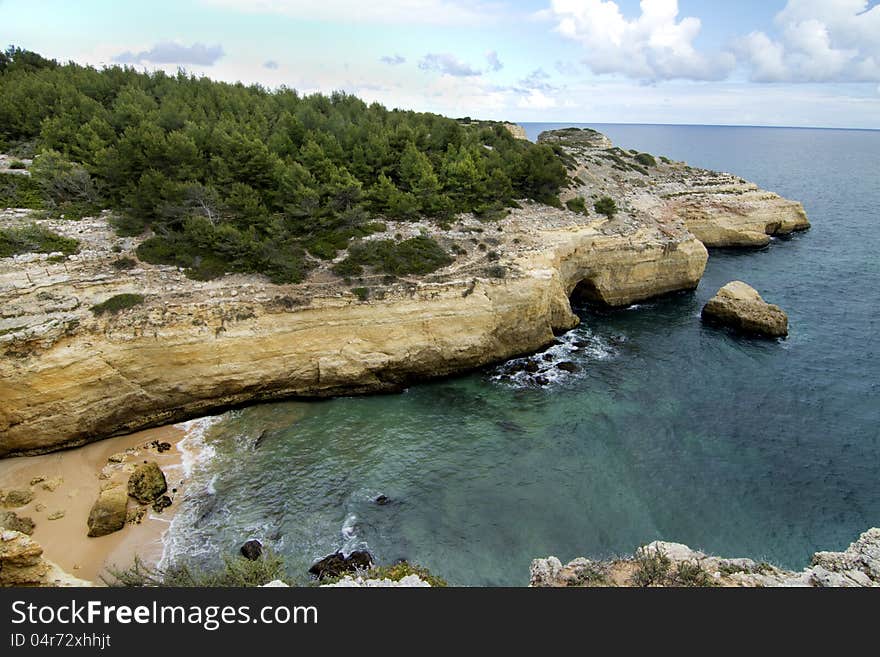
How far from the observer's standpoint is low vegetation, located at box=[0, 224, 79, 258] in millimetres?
23016

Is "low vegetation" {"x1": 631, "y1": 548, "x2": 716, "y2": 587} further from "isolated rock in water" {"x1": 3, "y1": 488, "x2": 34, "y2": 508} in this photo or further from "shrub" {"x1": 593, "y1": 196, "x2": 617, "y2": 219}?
"shrub" {"x1": 593, "y1": 196, "x2": 617, "y2": 219}

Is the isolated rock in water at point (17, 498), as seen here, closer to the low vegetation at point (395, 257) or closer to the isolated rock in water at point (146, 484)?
the isolated rock in water at point (146, 484)

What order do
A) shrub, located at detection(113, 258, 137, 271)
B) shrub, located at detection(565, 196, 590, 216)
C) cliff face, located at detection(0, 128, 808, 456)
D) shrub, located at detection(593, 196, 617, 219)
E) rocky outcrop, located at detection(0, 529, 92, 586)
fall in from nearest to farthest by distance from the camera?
rocky outcrop, located at detection(0, 529, 92, 586), cliff face, located at detection(0, 128, 808, 456), shrub, located at detection(113, 258, 137, 271), shrub, located at detection(565, 196, 590, 216), shrub, located at detection(593, 196, 617, 219)

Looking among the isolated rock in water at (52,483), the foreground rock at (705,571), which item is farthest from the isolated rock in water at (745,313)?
the isolated rock in water at (52,483)

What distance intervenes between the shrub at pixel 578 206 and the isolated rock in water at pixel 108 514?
3549 centimetres

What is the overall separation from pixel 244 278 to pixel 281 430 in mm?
9037

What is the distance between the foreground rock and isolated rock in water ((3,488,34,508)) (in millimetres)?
20104

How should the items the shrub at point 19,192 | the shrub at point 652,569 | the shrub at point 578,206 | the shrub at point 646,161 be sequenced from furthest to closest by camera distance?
the shrub at point 646,161
the shrub at point 578,206
the shrub at point 19,192
the shrub at point 652,569

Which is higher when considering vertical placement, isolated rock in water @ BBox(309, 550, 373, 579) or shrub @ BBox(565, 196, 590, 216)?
shrub @ BBox(565, 196, 590, 216)

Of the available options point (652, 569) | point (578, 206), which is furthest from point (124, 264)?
point (578, 206)

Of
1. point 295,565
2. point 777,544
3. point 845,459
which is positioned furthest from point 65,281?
point 845,459

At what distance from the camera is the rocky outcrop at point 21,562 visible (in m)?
10.9

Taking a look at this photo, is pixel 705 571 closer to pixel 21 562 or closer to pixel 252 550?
pixel 252 550

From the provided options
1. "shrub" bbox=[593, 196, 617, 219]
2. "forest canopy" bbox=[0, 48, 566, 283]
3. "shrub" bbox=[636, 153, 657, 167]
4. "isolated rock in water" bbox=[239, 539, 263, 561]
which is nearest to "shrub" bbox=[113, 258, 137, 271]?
"forest canopy" bbox=[0, 48, 566, 283]
